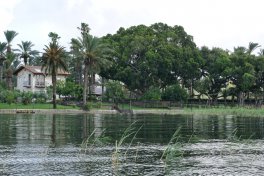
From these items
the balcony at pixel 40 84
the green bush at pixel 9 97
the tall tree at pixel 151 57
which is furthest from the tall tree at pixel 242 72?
the green bush at pixel 9 97

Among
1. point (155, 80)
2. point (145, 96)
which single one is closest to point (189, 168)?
point (145, 96)

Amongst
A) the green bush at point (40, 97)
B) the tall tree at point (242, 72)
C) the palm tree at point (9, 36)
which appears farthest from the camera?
the palm tree at point (9, 36)

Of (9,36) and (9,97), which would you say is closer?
(9,97)

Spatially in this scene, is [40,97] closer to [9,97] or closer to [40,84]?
[9,97]

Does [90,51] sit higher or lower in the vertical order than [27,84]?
higher

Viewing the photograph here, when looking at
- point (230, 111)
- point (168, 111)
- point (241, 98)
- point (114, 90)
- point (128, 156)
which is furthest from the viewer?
point (241, 98)

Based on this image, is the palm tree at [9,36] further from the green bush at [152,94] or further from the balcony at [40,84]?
the green bush at [152,94]

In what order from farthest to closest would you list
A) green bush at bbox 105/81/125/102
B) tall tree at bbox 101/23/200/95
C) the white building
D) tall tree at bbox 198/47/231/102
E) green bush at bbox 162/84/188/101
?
the white building → tall tree at bbox 198/47/231/102 → tall tree at bbox 101/23/200/95 → green bush at bbox 162/84/188/101 → green bush at bbox 105/81/125/102

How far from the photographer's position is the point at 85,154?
30391 mm

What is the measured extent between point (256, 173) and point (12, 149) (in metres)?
15.3

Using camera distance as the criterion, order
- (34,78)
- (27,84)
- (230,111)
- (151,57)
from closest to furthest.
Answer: (230,111) < (151,57) < (34,78) < (27,84)

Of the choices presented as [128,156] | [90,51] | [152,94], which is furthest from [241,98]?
[128,156]

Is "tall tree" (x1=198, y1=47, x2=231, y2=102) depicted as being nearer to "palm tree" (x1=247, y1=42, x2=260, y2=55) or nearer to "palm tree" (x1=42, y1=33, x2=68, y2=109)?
"palm tree" (x1=247, y1=42, x2=260, y2=55)

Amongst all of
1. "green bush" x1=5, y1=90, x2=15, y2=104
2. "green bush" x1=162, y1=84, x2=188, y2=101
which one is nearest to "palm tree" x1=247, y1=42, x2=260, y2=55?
"green bush" x1=162, y1=84, x2=188, y2=101
